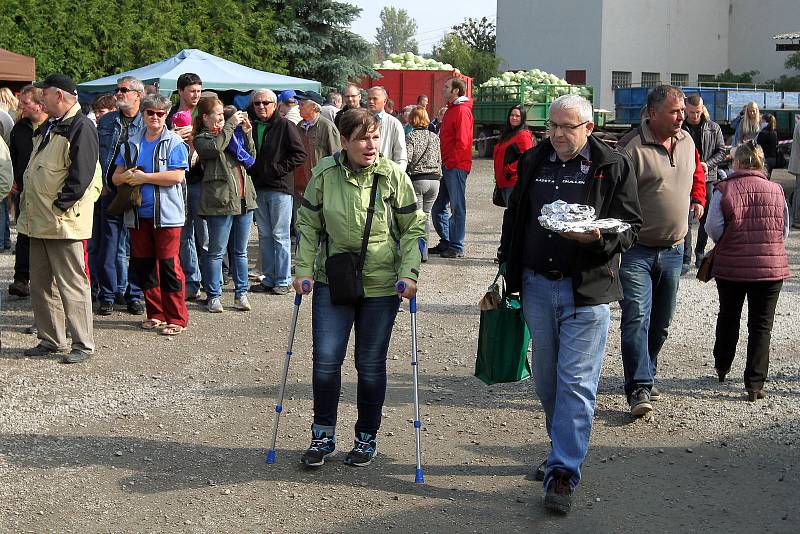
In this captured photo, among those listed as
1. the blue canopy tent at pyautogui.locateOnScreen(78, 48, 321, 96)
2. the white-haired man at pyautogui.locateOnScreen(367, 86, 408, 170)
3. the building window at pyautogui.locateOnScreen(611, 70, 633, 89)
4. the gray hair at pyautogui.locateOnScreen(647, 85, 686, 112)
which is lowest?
the white-haired man at pyautogui.locateOnScreen(367, 86, 408, 170)

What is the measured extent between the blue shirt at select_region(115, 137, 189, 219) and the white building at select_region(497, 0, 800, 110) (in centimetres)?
4444

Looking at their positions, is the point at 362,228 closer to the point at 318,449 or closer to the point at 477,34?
the point at 318,449

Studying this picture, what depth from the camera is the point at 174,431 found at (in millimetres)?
6668

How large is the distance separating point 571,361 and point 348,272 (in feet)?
4.20

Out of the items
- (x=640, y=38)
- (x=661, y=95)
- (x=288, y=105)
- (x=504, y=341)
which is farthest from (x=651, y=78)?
(x=504, y=341)

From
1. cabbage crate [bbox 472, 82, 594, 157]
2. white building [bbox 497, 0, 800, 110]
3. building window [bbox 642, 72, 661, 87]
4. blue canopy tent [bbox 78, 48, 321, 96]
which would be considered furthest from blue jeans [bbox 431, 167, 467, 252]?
building window [bbox 642, 72, 661, 87]

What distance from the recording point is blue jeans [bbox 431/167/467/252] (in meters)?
13.6

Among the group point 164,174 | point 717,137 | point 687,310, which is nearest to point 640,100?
point 717,137

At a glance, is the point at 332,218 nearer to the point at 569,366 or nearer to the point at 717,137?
the point at 569,366

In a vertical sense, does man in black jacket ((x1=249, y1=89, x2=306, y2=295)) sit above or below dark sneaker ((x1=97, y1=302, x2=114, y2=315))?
above

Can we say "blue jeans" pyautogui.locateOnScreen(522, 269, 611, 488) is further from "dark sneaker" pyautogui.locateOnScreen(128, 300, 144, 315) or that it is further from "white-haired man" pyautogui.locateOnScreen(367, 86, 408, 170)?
"white-haired man" pyautogui.locateOnScreen(367, 86, 408, 170)

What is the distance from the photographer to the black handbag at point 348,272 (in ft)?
18.6

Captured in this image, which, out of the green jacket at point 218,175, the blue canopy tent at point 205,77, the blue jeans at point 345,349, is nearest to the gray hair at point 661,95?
the blue jeans at point 345,349

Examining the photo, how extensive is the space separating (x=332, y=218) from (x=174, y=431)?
1.91 metres
